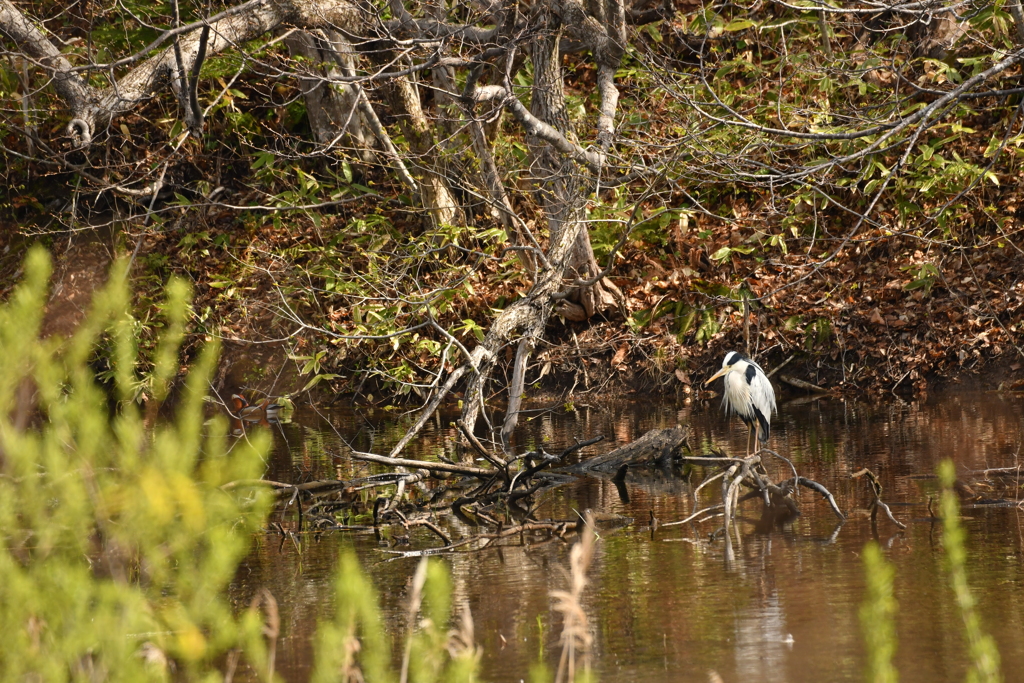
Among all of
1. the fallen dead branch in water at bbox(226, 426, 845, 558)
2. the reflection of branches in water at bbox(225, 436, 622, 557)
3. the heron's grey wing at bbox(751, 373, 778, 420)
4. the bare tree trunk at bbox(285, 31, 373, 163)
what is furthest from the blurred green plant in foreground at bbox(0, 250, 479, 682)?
the bare tree trunk at bbox(285, 31, 373, 163)

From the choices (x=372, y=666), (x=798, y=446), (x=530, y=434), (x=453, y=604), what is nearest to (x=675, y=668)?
(x=453, y=604)

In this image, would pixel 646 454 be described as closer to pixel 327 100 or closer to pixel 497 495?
pixel 497 495

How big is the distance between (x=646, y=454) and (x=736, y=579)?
2938 mm

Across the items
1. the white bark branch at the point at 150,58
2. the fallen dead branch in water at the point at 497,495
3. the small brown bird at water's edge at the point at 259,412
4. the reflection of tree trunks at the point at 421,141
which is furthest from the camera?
the small brown bird at water's edge at the point at 259,412

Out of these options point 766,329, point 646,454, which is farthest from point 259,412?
point 646,454

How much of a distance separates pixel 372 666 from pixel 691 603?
2.79 meters

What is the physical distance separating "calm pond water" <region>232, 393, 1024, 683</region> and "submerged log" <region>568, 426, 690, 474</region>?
1.19 feet

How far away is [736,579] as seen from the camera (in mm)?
5430

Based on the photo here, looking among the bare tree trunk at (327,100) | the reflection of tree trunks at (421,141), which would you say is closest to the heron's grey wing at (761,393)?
the reflection of tree trunks at (421,141)

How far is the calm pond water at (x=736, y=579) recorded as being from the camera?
442cm

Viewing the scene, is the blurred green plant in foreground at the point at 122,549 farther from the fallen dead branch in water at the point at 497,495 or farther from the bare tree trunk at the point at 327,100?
the bare tree trunk at the point at 327,100

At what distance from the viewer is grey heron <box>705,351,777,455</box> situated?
8336 mm

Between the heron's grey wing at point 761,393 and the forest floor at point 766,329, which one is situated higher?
the forest floor at point 766,329

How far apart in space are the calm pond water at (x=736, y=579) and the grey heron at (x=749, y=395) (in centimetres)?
33
